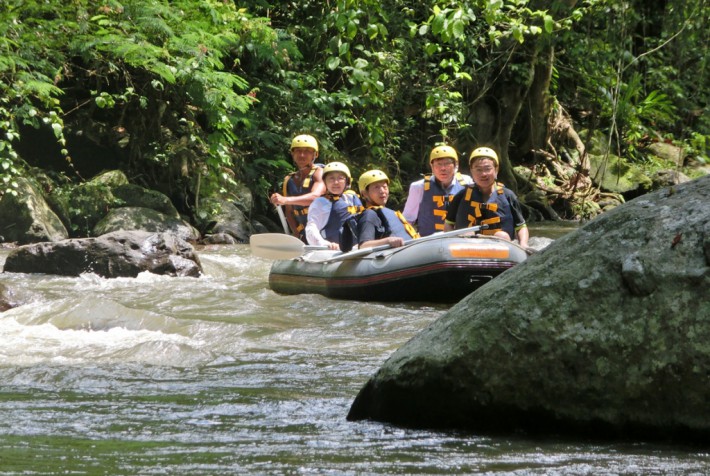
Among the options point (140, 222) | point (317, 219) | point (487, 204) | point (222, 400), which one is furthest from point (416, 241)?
point (140, 222)

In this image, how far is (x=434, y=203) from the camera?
907cm

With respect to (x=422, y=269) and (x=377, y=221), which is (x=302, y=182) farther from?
(x=422, y=269)

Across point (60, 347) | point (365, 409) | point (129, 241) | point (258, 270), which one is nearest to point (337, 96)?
point (258, 270)

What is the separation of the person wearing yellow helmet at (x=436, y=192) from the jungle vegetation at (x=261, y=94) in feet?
1.84

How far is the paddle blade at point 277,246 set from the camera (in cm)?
896

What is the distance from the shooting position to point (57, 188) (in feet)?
42.1

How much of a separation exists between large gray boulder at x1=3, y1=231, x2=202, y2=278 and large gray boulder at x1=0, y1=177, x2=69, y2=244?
193 cm

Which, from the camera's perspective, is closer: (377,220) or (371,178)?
(371,178)

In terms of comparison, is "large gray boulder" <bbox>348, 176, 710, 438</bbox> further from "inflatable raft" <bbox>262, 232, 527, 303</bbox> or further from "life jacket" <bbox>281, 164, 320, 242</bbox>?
"life jacket" <bbox>281, 164, 320, 242</bbox>

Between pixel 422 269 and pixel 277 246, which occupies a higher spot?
pixel 277 246

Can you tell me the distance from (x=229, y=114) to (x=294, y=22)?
2.85 meters

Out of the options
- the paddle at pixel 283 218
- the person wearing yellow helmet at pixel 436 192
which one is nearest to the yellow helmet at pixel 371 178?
the person wearing yellow helmet at pixel 436 192

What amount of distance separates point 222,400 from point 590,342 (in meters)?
1.65

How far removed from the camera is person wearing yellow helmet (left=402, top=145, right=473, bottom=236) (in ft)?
29.5
